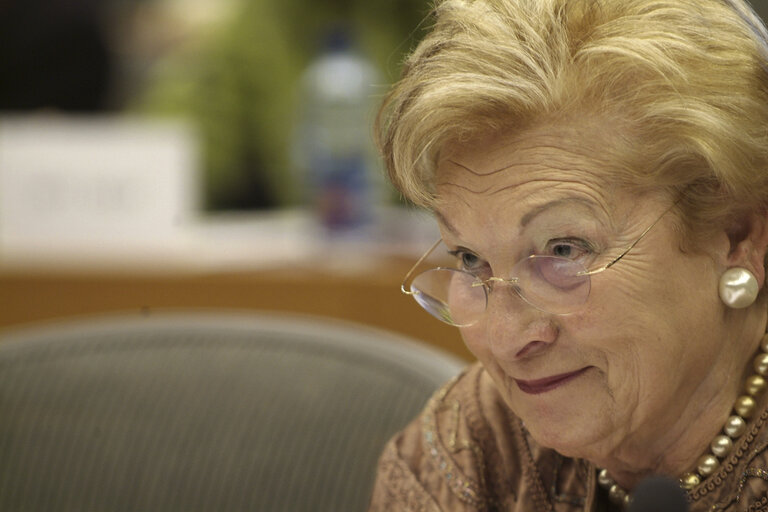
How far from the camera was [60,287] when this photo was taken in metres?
2.37

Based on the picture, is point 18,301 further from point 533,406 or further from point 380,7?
point 533,406

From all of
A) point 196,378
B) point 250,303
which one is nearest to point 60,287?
point 250,303

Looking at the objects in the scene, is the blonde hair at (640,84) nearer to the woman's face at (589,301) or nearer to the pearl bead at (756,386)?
the woman's face at (589,301)

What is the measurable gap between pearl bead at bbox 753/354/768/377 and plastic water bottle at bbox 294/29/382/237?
61.4 inches

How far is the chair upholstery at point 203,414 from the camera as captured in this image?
1.49 metres

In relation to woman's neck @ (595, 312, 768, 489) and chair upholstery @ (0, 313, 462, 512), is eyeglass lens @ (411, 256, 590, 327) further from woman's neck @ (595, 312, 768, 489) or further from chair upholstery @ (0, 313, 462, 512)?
chair upholstery @ (0, 313, 462, 512)

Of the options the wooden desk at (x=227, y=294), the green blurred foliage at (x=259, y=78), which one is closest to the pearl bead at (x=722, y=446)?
the wooden desk at (x=227, y=294)

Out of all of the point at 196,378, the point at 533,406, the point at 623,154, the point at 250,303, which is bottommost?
the point at 250,303

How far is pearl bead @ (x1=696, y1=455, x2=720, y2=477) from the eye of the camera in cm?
98

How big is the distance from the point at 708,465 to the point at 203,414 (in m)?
0.81

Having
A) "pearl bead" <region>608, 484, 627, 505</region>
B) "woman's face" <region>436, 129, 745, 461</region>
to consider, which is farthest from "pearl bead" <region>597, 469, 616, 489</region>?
"woman's face" <region>436, 129, 745, 461</region>

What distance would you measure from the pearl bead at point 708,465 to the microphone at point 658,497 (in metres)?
0.31

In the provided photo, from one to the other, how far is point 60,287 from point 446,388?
1.39m

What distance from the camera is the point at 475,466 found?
1137mm
